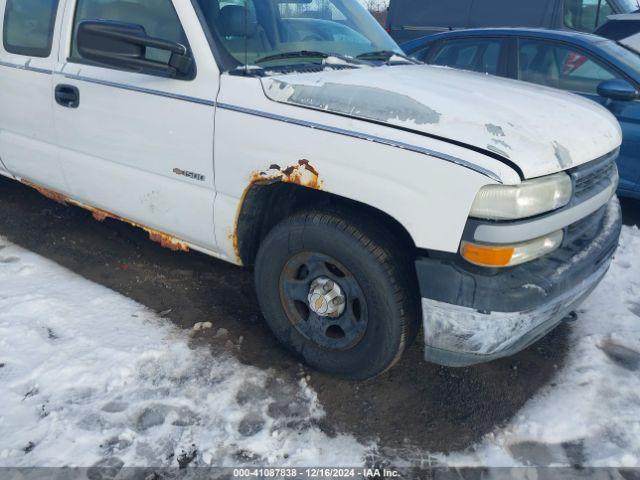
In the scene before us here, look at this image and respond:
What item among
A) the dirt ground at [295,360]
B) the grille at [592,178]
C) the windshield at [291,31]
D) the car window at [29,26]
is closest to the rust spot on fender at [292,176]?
the windshield at [291,31]

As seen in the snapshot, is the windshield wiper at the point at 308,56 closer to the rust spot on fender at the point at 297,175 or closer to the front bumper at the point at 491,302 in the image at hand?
the rust spot on fender at the point at 297,175

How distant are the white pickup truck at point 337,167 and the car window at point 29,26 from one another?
37mm

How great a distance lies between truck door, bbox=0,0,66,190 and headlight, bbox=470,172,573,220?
268cm

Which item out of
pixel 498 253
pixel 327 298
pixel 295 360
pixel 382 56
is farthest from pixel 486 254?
pixel 382 56

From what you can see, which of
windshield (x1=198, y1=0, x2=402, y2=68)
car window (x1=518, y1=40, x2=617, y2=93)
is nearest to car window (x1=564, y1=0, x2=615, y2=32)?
car window (x1=518, y1=40, x2=617, y2=93)

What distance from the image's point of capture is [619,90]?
4496 millimetres

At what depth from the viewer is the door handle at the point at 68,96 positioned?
322 cm

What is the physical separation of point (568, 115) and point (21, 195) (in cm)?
453

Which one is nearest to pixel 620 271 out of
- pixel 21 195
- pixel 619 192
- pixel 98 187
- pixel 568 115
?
pixel 619 192

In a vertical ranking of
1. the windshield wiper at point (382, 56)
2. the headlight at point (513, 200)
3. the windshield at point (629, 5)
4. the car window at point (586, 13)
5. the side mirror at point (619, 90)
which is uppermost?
the windshield at point (629, 5)

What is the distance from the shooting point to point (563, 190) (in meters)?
2.26

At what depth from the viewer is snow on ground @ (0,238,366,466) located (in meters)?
2.28

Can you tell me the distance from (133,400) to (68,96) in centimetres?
183

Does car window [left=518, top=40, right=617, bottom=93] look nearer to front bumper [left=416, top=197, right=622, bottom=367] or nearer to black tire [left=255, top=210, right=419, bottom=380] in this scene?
front bumper [left=416, top=197, right=622, bottom=367]
